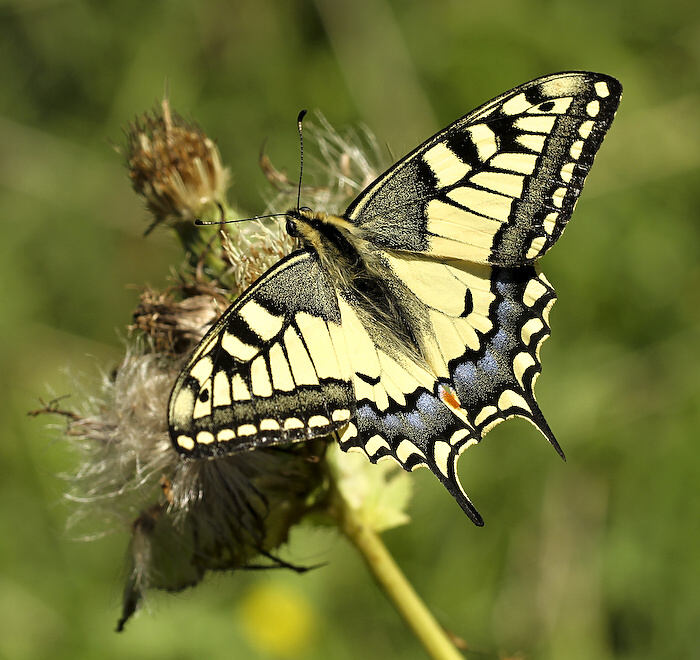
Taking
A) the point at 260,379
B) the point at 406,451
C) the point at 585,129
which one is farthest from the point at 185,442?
the point at 585,129

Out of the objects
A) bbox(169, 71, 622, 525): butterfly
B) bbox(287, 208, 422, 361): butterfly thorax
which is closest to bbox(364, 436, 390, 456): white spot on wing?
bbox(169, 71, 622, 525): butterfly

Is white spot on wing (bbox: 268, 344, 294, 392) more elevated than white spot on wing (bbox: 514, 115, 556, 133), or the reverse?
white spot on wing (bbox: 514, 115, 556, 133)

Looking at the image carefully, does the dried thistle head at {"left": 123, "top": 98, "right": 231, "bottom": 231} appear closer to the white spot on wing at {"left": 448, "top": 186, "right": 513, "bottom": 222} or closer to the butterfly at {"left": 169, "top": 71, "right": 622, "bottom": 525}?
the butterfly at {"left": 169, "top": 71, "right": 622, "bottom": 525}

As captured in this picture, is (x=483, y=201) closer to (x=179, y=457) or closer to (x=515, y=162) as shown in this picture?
(x=515, y=162)

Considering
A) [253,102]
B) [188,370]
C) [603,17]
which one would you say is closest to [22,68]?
[253,102]

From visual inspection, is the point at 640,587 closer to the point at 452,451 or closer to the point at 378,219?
the point at 452,451

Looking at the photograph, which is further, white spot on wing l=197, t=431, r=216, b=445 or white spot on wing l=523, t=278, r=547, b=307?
white spot on wing l=523, t=278, r=547, b=307

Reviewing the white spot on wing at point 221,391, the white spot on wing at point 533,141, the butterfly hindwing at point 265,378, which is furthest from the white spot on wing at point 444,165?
the white spot on wing at point 221,391
